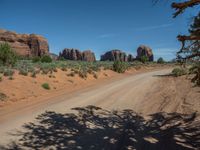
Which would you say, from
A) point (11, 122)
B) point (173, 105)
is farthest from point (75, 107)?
point (173, 105)

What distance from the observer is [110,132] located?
30.3ft

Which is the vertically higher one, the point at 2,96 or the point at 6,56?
the point at 6,56

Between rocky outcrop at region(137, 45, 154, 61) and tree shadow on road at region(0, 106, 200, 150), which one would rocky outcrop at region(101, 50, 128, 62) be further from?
tree shadow on road at region(0, 106, 200, 150)

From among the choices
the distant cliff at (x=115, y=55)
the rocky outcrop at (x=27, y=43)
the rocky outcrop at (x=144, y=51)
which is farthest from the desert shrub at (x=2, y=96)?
the rocky outcrop at (x=144, y=51)

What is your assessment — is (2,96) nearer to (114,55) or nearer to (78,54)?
(114,55)

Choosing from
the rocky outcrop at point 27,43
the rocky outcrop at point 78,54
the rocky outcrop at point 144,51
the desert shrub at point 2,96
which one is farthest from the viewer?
the rocky outcrop at point 78,54

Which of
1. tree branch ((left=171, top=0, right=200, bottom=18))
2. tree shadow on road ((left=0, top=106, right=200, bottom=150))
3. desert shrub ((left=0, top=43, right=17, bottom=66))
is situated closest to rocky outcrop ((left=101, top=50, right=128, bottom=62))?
desert shrub ((left=0, top=43, right=17, bottom=66))

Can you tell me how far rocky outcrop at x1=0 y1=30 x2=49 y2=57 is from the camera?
11294cm

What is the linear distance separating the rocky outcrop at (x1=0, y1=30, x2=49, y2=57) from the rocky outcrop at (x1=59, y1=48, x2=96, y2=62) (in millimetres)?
18450

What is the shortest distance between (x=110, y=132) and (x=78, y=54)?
12486cm

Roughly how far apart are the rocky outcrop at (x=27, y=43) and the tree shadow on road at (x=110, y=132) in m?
105

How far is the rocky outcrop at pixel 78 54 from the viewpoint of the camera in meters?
129

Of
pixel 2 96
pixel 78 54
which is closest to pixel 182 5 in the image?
pixel 2 96

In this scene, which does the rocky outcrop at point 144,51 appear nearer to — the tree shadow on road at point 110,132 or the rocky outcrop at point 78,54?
the rocky outcrop at point 78,54
